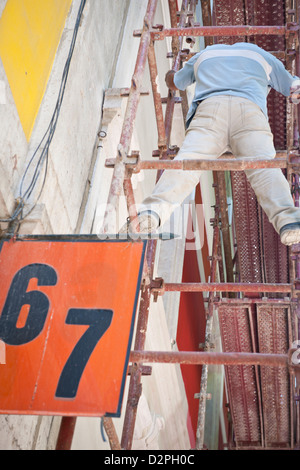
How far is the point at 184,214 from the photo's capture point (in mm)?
10523

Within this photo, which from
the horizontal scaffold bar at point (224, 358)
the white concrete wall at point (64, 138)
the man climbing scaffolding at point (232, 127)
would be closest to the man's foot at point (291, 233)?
the man climbing scaffolding at point (232, 127)

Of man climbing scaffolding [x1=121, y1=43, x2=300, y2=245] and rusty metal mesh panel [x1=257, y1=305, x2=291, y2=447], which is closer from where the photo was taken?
man climbing scaffolding [x1=121, y1=43, x2=300, y2=245]

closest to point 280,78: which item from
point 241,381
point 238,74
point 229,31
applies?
point 238,74

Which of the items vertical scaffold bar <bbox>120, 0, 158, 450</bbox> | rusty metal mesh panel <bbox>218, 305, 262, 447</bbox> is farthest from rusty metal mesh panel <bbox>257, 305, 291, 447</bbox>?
vertical scaffold bar <bbox>120, 0, 158, 450</bbox>

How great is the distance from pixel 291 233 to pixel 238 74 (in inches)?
66.5

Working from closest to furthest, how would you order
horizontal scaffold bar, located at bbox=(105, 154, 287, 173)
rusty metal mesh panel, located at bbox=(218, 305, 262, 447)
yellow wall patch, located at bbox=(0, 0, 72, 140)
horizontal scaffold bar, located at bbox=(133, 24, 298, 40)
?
horizontal scaffold bar, located at bbox=(105, 154, 287, 173) < yellow wall patch, located at bbox=(0, 0, 72, 140) < horizontal scaffold bar, located at bbox=(133, 24, 298, 40) < rusty metal mesh panel, located at bbox=(218, 305, 262, 447)

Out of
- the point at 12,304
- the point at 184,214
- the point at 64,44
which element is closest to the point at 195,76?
the point at 64,44

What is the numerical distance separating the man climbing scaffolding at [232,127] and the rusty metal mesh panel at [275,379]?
2.61 m

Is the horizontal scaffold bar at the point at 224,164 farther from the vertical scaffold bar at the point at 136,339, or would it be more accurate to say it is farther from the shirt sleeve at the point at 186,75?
the shirt sleeve at the point at 186,75

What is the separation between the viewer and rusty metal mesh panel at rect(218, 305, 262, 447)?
7.00 meters

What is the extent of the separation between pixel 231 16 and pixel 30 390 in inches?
216

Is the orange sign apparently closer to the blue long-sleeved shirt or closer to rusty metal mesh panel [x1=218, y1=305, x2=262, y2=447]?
the blue long-sleeved shirt

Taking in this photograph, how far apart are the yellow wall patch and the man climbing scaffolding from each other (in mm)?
1124
